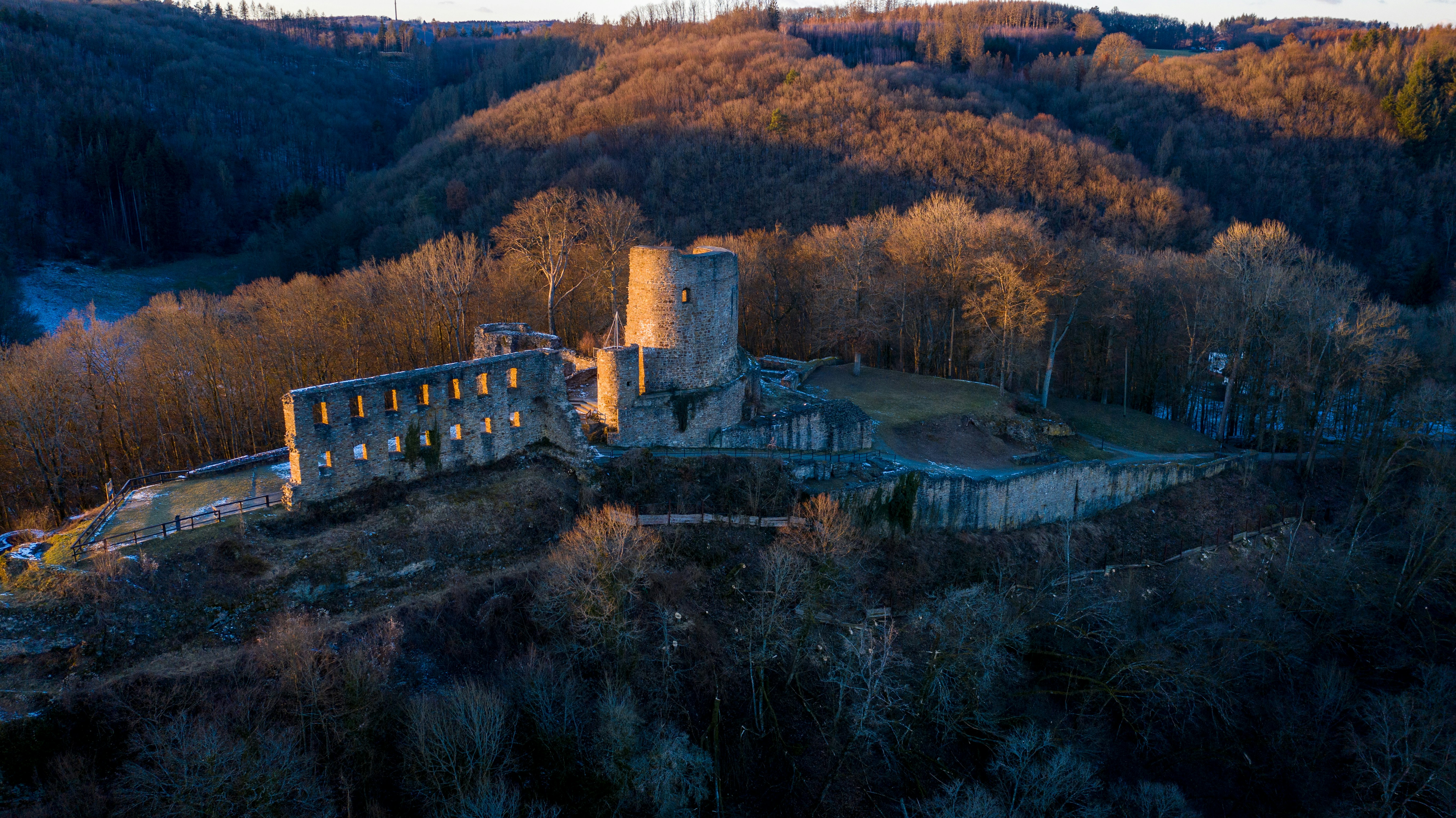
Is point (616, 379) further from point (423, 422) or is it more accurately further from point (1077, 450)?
point (1077, 450)

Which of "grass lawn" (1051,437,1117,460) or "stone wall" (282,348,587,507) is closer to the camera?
"stone wall" (282,348,587,507)

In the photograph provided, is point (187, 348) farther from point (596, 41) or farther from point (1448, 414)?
point (596, 41)

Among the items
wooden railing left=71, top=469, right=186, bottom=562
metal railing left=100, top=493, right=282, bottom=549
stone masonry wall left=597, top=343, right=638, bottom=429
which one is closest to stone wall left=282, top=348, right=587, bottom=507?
metal railing left=100, top=493, right=282, bottom=549

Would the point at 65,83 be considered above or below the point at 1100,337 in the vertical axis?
above

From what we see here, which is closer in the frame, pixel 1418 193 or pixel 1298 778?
pixel 1298 778

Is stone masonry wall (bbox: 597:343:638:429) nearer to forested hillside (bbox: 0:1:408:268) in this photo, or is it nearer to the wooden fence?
the wooden fence

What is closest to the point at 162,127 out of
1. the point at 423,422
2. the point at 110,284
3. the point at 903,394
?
the point at 110,284

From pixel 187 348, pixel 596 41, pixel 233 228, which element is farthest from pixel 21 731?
pixel 596 41
